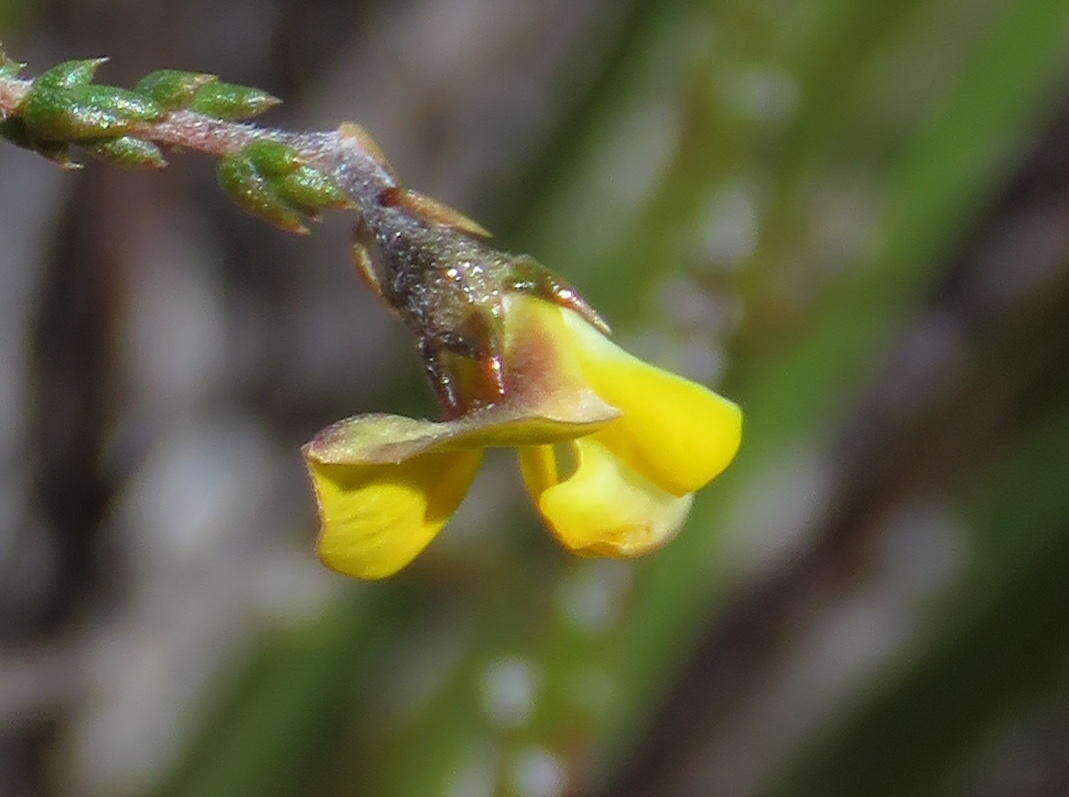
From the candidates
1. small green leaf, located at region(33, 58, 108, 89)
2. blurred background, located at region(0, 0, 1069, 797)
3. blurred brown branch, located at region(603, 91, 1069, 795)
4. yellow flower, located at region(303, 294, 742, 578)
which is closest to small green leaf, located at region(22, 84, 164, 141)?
small green leaf, located at region(33, 58, 108, 89)

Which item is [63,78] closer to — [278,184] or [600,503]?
[278,184]

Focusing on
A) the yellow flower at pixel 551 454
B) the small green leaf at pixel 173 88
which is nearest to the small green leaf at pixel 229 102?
the small green leaf at pixel 173 88

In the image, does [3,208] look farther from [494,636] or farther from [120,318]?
[494,636]

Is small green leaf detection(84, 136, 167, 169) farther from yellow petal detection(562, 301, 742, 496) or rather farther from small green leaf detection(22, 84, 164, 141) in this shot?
yellow petal detection(562, 301, 742, 496)

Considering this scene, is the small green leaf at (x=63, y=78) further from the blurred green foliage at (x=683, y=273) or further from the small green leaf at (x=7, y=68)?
the blurred green foliage at (x=683, y=273)

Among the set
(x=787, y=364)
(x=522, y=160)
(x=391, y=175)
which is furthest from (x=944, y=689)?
(x=391, y=175)

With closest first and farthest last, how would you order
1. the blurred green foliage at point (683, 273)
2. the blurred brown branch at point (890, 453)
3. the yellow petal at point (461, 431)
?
the yellow petal at point (461, 431)
the blurred green foliage at point (683, 273)
the blurred brown branch at point (890, 453)
